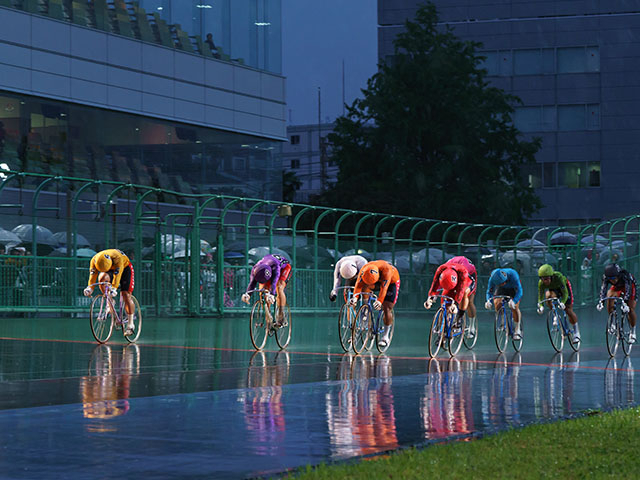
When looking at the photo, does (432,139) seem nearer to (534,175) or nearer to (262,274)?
(534,175)

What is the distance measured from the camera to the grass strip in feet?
24.4

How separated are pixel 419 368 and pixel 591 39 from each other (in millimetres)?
70904

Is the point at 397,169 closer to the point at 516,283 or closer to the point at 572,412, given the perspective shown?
the point at 516,283

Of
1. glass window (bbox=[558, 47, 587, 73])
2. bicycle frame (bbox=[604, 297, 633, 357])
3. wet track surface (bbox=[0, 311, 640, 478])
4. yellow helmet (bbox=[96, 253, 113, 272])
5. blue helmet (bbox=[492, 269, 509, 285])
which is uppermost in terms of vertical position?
glass window (bbox=[558, 47, 587, 73])

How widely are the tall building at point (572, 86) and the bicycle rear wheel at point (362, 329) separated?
66.5 metres

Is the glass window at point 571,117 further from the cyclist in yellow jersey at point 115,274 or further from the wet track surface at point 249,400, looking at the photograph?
the cyclist in yellow jersey at point 115,274

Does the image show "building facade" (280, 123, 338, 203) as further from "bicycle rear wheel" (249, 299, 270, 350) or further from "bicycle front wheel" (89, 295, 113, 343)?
"bicycle rear wheel" (249, 299, 270, 350)

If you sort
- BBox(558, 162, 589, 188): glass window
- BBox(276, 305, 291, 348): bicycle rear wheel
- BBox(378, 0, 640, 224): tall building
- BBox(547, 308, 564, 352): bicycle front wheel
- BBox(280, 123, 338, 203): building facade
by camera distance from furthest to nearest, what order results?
BBox(280, 123, 338, 203): building facade < BBox(558, 162, 589, 188): glass window < BBox(378, 0, 640, 224): tall building < BBox(547, 308, 564, 352): bicycle front wheel < BBox(276, 305, 291, 348): bicycle rear wheel

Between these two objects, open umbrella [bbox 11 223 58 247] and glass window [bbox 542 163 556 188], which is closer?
open umbrella [bbox 11 223 58 247]

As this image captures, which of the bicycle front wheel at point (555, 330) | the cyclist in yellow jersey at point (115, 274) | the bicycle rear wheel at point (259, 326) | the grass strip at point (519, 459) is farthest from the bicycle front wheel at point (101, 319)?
the grass strip at point (519, 459)

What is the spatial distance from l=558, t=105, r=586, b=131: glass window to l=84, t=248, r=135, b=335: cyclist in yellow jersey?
67742 mm

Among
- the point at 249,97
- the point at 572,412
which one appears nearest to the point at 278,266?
the point at 572,412

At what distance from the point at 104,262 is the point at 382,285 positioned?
4.52 meters

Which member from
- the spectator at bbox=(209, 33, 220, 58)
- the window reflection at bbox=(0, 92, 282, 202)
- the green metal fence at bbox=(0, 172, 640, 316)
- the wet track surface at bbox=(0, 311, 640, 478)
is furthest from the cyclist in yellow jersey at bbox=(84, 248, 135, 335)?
the spectator at bbox=(209, 33, 220, 58)
